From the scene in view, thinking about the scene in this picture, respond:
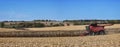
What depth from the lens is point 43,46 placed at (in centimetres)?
2117

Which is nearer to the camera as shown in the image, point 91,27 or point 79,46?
point 79,46

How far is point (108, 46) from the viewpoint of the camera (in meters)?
20.4

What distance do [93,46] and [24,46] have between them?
166 inches

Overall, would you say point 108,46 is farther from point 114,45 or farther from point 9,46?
point 9,46

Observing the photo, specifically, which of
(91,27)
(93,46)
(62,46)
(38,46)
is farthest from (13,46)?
(91,27)

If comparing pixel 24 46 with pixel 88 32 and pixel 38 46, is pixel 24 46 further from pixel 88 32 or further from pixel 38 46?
pixel 88 32

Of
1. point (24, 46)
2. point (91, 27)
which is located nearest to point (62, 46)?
point (24, 46)

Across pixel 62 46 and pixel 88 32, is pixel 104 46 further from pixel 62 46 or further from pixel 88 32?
pixel 88 32

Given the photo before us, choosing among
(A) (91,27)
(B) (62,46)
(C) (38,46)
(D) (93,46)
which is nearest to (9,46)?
(C) (38,46)

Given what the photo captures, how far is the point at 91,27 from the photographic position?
39250mm

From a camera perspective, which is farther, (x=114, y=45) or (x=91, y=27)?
(x=91, y=27)

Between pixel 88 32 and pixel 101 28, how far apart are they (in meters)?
1.55

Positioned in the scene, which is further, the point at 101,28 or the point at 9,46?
the point at 101,28

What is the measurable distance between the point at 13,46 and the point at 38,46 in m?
1.57
